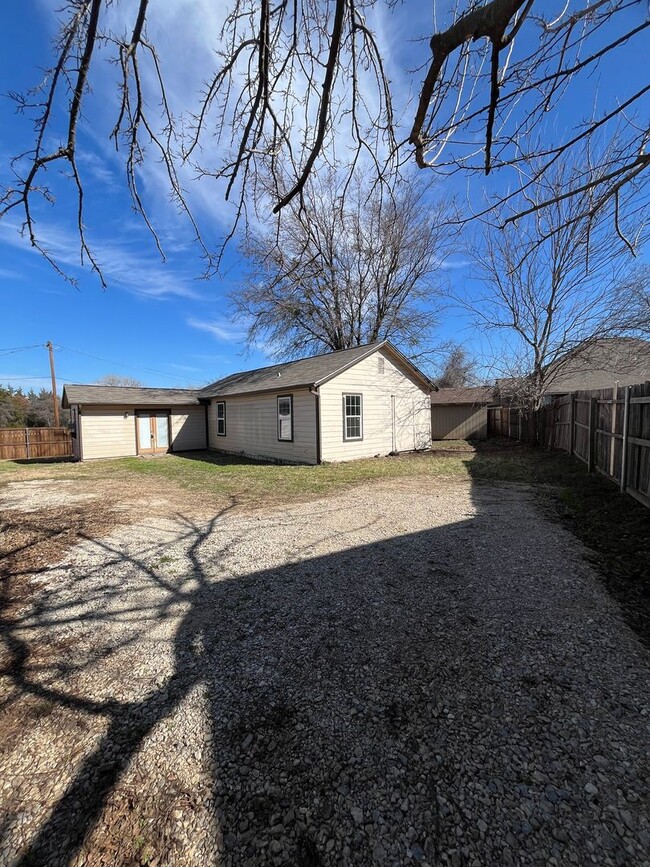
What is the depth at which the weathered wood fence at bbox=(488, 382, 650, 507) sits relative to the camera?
544 cm

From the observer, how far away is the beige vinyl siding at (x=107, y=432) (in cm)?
1540

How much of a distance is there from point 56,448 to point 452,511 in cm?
2027

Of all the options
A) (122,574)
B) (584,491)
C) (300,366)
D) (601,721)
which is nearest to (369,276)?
(300,366)

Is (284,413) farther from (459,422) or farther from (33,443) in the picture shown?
(33,443)

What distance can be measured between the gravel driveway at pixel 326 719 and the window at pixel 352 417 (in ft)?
28.8

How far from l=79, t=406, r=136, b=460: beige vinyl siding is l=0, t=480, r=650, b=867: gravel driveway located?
1336 centimetres

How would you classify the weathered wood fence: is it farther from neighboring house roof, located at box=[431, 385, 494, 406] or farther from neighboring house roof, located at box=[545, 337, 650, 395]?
neighboring house roof, located at box=[431, 385, 494, 406]

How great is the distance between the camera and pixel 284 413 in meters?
13.0

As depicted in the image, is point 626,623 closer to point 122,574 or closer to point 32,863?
point 32,863

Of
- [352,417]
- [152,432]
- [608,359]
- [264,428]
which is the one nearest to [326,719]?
[352,417]

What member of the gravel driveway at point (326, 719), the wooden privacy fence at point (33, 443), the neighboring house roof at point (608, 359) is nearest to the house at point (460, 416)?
the neighboring house roof at point (608, 359)

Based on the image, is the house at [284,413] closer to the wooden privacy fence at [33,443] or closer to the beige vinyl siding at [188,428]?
the beige vinyl siding at [188,428]

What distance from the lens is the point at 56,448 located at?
1928 cm

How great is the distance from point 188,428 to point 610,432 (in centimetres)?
1584
